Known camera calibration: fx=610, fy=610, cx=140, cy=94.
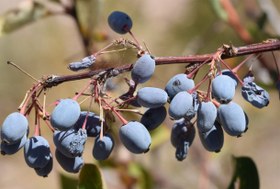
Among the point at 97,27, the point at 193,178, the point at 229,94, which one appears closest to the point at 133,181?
the point at 97,27

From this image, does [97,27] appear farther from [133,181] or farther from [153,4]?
[153,4]

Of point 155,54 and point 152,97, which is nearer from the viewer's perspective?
point 152,97

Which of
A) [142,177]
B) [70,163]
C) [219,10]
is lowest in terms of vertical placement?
[70,163]

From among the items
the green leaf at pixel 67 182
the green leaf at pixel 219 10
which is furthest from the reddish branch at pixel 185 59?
the green leaf at pixel 219 10

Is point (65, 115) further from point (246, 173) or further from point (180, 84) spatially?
point (246, 173)

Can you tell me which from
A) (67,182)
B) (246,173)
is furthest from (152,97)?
(67,182)

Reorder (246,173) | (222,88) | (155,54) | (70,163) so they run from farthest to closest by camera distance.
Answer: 1. (155,54)
2. (246,173)
3. (70,163)
4. (222,88)
